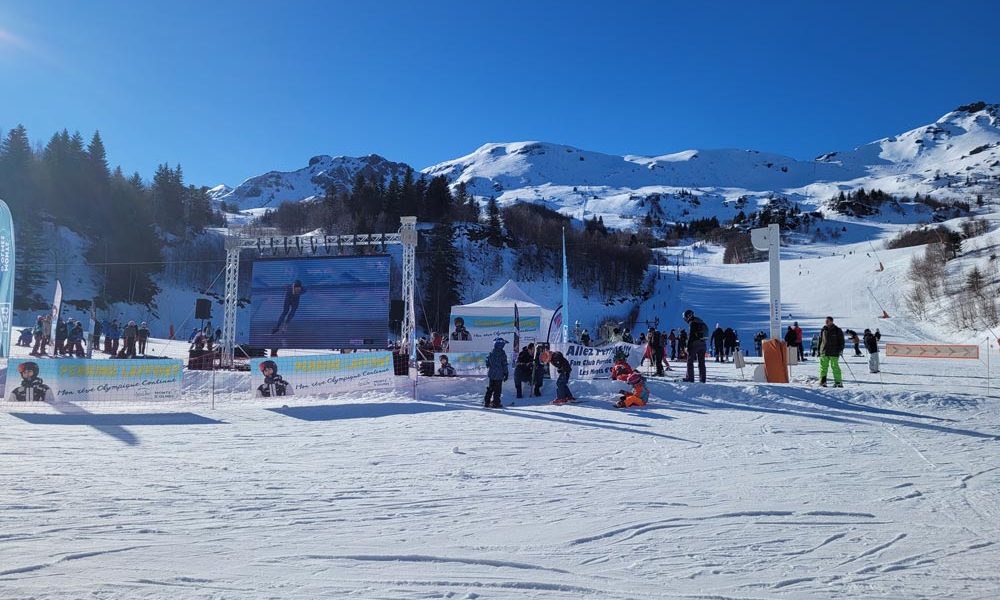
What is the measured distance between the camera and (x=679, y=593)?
345 centimetres

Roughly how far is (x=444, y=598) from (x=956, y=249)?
6148cm

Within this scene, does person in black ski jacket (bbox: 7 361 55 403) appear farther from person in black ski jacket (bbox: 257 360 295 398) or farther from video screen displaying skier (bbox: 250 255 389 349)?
video screen displaying skier (bbox: 250 255 389 349)

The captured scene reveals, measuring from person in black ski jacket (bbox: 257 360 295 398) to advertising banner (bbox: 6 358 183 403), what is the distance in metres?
1.75

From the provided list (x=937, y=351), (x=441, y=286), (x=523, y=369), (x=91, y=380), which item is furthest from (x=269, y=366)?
(x=441, y=286)

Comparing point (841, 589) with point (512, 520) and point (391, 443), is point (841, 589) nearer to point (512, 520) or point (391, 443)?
point (512, 520)

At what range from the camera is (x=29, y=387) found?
38.7ft

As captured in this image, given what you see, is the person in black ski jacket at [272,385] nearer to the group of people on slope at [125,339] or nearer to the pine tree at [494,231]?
the group of people on slope at [125,339]

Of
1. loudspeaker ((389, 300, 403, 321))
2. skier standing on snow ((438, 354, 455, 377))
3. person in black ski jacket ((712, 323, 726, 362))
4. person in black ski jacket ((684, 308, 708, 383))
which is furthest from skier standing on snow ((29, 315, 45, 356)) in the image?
person in black ski jacket ((712, 323, 726, 362))

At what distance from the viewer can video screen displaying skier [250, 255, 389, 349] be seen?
2120 cm

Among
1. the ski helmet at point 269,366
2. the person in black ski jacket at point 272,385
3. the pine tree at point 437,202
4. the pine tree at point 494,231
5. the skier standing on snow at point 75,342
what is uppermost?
the pine tree at point 437,202

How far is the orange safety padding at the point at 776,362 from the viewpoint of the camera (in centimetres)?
1338

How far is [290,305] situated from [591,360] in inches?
499

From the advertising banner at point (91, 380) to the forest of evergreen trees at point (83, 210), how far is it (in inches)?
1368

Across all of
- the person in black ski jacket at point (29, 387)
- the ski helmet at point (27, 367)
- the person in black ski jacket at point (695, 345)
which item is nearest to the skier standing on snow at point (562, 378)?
the person in black ski jacket at point (695, 345)
